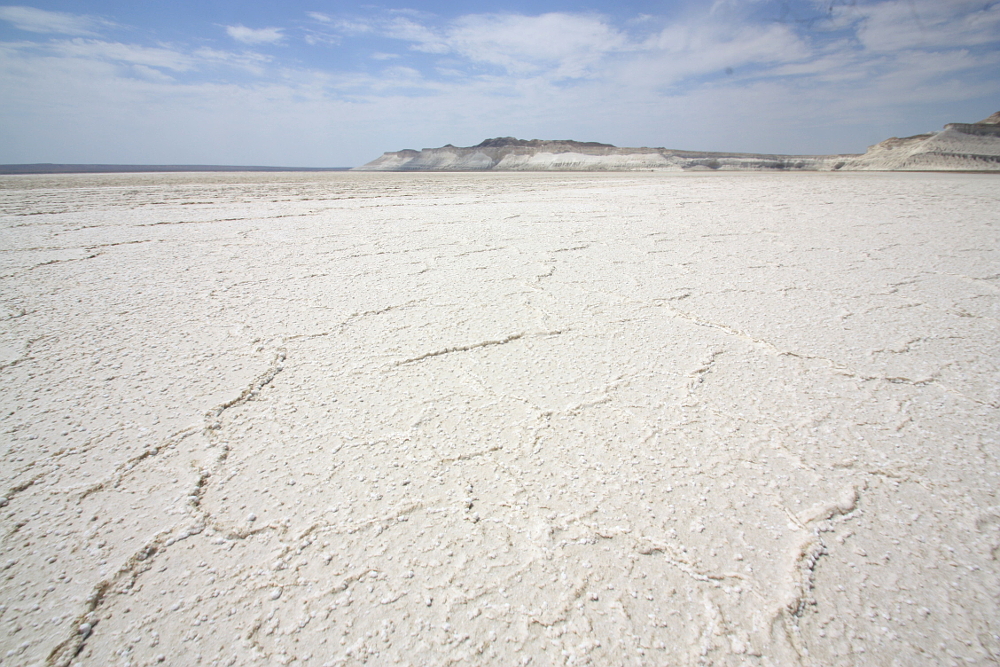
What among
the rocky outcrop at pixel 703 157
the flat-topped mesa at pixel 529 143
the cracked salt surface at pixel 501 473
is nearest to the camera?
the cracked salt surface at pixel 501 473

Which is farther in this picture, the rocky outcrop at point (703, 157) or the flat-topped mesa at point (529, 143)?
the flat-topped mesa at point (529, 143)

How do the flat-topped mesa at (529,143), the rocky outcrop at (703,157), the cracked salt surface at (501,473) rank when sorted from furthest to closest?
the flat-topped mesa at (529,143)
the rocky outcrop at (703,157)
the cracked salt surface at (501,473)

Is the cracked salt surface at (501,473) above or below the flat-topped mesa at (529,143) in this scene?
below

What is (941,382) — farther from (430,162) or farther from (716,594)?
(430,162)

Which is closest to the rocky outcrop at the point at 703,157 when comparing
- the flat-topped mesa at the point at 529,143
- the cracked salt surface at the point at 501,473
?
the flat-topped mesa at the point at 529,143

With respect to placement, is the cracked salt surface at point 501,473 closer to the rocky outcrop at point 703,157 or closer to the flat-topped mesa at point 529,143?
the rocky outcrop at point 703,157

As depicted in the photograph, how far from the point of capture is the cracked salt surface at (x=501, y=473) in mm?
582

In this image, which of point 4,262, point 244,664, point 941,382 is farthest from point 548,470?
point 4,262

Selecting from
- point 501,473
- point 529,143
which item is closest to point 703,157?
point 529,143

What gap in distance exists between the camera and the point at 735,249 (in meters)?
2.53

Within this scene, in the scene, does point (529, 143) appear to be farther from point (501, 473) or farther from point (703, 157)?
point (501, 473)

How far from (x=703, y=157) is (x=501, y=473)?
35.1 metres

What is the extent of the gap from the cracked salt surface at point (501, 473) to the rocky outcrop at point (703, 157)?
2120 centimetres

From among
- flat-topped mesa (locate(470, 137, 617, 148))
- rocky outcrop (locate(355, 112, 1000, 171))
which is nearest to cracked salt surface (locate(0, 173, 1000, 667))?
rocky outcrop (locate(355, 112, 1000, 171))
